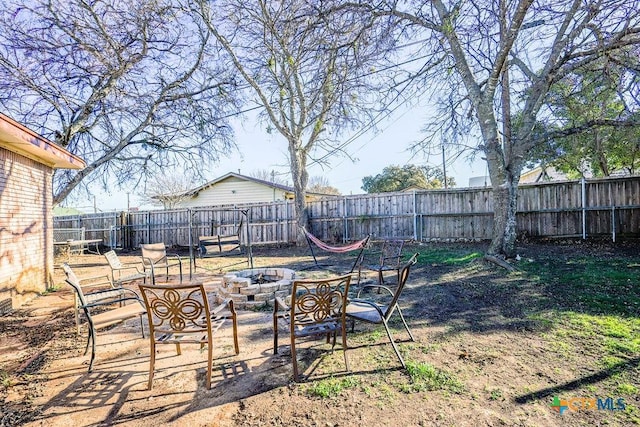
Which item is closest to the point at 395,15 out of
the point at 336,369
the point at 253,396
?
the point at 336,369

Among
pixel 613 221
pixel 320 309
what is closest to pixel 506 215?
pixel 613 221

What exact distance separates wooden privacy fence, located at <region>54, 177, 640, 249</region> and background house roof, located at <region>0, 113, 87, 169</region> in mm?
2693

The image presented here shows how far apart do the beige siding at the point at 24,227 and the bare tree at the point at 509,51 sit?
6088 mm

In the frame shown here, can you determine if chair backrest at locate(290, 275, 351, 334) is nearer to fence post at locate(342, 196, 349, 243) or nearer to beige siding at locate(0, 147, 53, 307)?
beige siding at locate(0, 147, 53, 307)

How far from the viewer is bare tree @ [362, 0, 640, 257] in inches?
195

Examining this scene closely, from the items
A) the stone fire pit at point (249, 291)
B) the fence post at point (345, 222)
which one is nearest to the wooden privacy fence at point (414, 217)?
the fence post at point (345, 222)

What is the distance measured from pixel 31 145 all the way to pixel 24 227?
59.0 inches

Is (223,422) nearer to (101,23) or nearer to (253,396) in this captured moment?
(253,396)

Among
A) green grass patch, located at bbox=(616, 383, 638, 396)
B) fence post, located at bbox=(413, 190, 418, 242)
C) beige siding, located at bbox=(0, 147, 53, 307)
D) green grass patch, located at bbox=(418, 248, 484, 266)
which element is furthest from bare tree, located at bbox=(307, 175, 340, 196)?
green grass patch, located at bbox=(616, 383, 638, 396)

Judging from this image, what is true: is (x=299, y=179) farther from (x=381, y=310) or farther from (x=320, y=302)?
(x=320, y=302)

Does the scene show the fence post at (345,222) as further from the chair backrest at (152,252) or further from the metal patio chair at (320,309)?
the metal patio chair at (320,309)

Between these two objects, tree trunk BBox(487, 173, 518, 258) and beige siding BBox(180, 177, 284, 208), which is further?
beige siding BBox(180, 177, 284, 208)

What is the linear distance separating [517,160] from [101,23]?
978cm

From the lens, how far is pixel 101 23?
24.9 ft
